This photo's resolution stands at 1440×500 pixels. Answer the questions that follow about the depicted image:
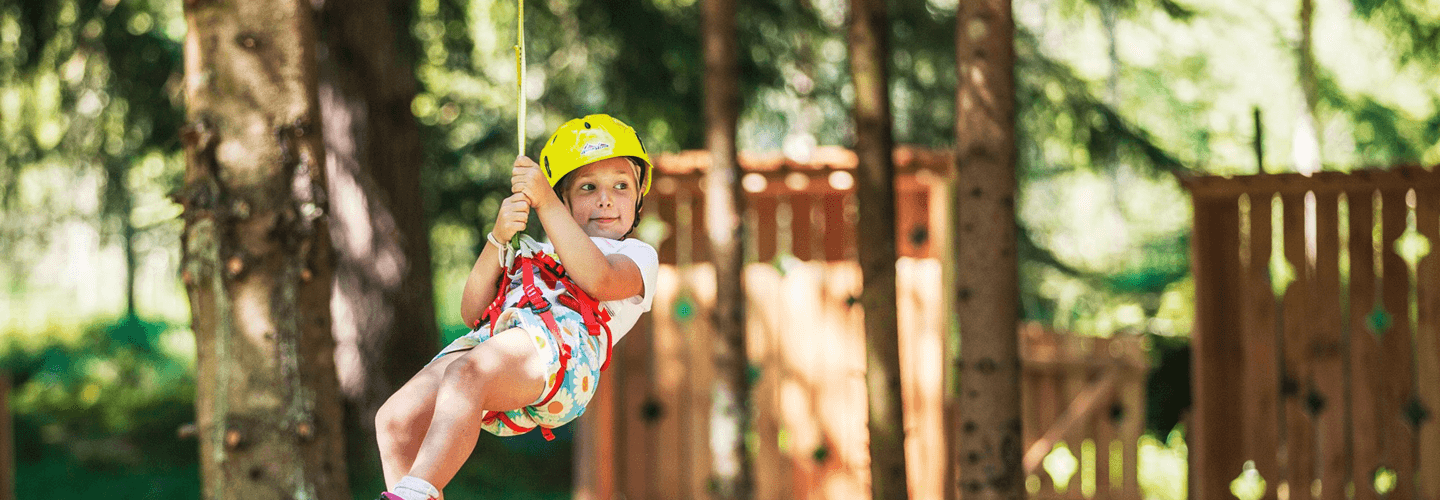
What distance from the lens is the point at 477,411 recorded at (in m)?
2.33

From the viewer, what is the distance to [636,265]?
270 cm

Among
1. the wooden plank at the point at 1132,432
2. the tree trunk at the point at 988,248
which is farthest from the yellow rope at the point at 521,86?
the wooden plank at the point at 1132,432

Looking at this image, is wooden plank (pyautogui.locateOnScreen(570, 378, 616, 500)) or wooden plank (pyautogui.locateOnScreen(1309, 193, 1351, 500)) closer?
wooden plank (pyautogui.locateOnScreen(1309, 193, 1351, 500))

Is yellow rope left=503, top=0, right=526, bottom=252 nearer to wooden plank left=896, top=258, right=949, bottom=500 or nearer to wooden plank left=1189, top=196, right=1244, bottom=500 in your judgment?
wooden plank left=1189, top=196, right=1244, bottom=500

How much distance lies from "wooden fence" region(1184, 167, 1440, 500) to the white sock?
497 cm

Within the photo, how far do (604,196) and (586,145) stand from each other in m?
0.14

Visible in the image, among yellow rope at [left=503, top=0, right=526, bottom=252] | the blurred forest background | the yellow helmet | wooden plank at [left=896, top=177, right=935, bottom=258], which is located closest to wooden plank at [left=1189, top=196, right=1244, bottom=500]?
the blurred forest background

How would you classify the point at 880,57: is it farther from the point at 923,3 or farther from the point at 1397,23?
the point at 1397,23

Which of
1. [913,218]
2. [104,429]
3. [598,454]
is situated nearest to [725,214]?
[913,218]

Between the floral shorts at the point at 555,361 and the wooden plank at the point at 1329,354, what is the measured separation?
15.3 feet

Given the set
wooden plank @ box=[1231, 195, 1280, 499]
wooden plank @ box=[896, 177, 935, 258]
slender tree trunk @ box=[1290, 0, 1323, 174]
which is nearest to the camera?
wooden plank @ box=[1231, 195, 1280, 499]

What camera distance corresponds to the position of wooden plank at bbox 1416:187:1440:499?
5863 mm

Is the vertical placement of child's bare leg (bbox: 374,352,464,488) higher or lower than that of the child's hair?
lower

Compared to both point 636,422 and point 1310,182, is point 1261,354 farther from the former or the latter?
point 636,422
